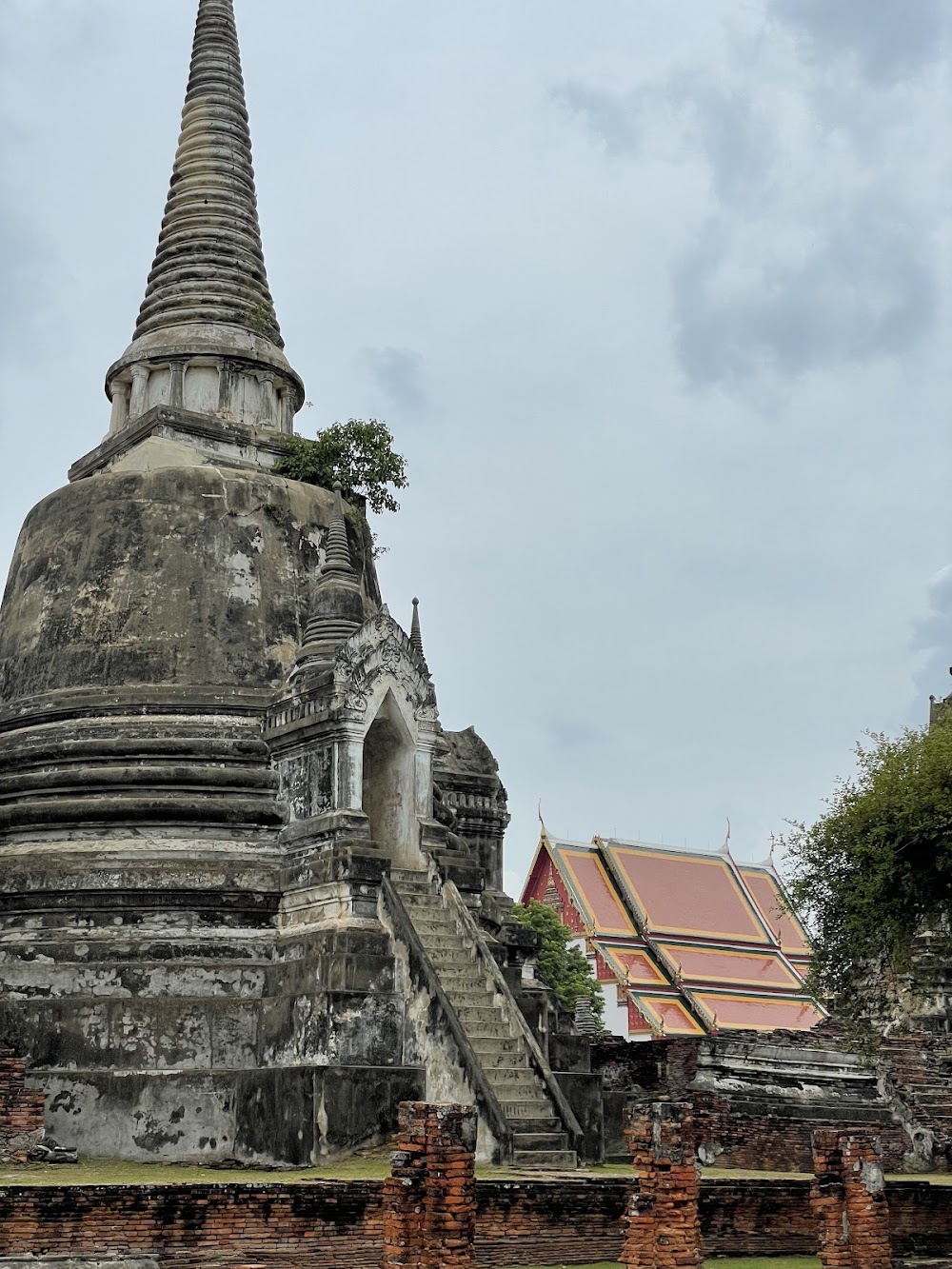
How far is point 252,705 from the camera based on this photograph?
19125mm

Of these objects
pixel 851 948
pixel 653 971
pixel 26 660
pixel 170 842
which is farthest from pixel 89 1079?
pixel 653 971

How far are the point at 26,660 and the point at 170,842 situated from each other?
368 centimetres

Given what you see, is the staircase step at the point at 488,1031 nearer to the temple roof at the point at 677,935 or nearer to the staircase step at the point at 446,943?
the staircase step at the point at 446,943

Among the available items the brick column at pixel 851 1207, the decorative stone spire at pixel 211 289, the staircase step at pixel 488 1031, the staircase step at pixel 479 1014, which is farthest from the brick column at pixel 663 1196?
the decorative stone spire at pixel 211 289

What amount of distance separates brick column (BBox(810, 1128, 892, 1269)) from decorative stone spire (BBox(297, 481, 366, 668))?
8298mm

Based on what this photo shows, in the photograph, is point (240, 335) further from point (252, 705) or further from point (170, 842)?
point (170, 842)

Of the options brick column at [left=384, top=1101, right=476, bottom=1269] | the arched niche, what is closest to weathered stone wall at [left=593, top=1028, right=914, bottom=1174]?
the arched niche

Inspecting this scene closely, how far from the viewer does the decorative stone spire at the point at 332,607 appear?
61.6 ft

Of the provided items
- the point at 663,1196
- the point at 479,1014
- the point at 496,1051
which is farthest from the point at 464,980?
the point at 663,1196

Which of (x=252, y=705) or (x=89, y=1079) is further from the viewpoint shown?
(x=252, y=705)

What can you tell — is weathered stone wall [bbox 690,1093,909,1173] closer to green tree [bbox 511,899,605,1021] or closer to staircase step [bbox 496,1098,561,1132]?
staircase step [bbox 496,1098,561,1132]

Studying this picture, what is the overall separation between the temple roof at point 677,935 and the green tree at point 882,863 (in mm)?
20194

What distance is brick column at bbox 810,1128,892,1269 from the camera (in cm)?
1226

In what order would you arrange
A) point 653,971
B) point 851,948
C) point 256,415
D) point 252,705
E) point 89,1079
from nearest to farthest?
point 89,1079 < point 851,948 < point 252,705 < point 256,415 < point 653,971
